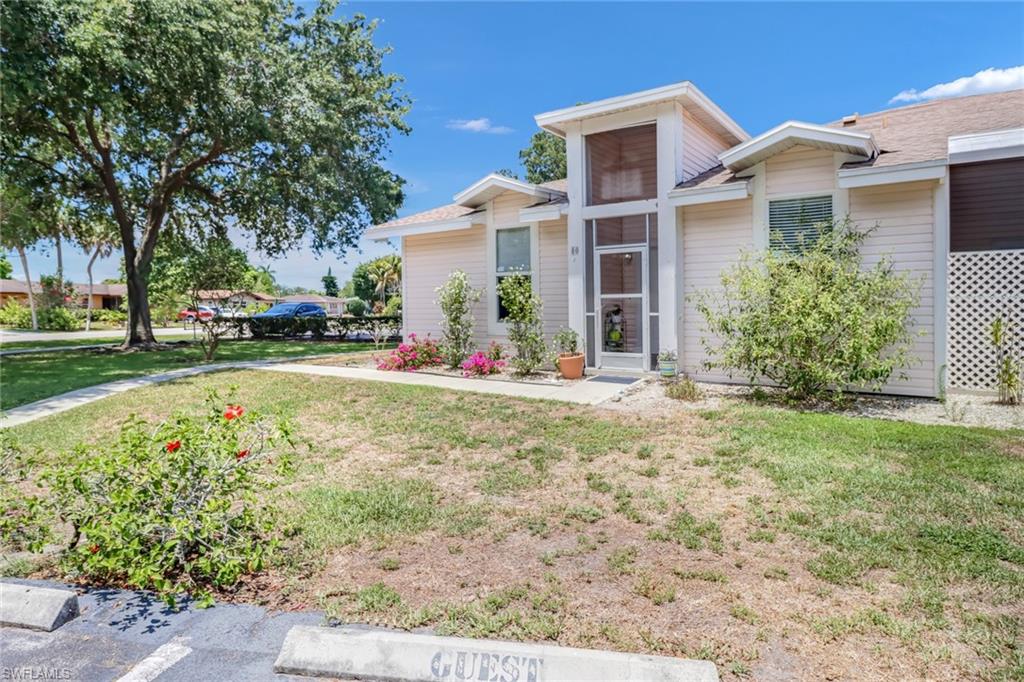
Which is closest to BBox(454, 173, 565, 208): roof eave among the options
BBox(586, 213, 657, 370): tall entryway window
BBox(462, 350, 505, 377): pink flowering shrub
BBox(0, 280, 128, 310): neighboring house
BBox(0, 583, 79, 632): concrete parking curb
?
BBox(586, 213, 657, 370): tall entryway window

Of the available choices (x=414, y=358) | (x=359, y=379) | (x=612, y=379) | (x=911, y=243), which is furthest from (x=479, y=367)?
(x=911, y=243)

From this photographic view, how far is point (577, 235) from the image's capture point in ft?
35.8

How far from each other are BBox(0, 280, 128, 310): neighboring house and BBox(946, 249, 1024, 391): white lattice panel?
182ft

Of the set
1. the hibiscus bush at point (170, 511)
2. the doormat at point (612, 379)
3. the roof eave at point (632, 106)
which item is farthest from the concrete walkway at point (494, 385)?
the hibiscus bush at point (170, 511)

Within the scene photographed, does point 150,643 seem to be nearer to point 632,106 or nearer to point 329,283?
point 632,106

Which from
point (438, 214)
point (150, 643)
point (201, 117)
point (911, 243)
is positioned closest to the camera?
point (150, 643)

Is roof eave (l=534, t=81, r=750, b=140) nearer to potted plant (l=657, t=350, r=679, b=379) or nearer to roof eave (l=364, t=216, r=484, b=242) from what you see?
roof eave (l=364, t=216, r=484, b=242)

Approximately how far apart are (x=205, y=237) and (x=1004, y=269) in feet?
78.0

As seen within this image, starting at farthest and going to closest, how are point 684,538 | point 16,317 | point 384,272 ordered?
point 384,272
point 16,317
point 684,538

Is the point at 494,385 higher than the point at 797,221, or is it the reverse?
the point at 797,221

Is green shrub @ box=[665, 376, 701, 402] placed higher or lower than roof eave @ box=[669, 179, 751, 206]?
lower

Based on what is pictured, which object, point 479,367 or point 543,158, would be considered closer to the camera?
point 479,367

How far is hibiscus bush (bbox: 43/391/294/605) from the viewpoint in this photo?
3295 mm

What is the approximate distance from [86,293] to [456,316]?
2181 inches
